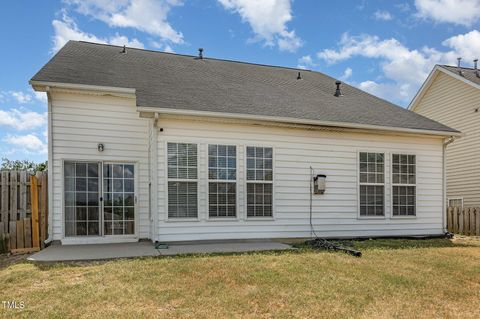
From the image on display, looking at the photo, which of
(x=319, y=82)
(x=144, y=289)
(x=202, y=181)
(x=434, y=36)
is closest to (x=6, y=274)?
(x=144, y=289)

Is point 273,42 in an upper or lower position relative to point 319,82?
upper

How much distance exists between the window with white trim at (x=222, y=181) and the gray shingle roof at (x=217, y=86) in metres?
1.01

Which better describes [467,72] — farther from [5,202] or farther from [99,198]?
[5,202]

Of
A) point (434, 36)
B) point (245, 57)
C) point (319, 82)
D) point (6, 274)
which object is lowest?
point (6, 274)

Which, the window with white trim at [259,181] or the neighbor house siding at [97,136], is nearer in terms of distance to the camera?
the neighbor house siding at [97,136]

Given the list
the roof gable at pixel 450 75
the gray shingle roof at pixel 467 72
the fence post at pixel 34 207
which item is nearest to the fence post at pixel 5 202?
the fence post at pixel 34 207

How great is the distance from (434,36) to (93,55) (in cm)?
1545

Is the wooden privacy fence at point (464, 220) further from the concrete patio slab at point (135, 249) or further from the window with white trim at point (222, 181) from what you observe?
the window with white trim at point (222, 181)

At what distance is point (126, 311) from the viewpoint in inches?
164

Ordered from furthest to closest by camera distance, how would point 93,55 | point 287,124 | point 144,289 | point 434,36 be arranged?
point 434,36
point 93,55
point 287,124
point 144,289

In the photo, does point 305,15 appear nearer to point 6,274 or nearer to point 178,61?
point 178,61

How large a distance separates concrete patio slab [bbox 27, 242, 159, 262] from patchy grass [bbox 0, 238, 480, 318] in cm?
45

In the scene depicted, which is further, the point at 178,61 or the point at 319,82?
the point at 319,82

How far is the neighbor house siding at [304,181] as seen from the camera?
8570 millimetres
